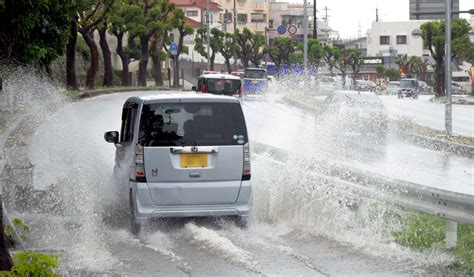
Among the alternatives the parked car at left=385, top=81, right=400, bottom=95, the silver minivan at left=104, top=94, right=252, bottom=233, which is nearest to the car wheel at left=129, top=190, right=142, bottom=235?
the silver minivan at left=104, top=94, right=252, bottom=233

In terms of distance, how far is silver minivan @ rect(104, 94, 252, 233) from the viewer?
37.1 ft

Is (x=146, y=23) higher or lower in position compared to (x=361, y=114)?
higher

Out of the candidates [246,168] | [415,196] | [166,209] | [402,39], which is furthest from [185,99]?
[402,39]

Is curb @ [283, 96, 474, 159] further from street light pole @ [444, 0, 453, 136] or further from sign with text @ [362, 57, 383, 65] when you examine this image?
sign with text @ [362, 57, 383, 65]

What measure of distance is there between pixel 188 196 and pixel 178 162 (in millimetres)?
430

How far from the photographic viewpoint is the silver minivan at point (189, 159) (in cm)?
1130

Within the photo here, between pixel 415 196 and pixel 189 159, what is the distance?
9.14 feet

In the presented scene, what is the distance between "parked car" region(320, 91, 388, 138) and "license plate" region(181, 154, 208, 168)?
54.7ft

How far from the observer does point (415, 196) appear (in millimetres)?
10312

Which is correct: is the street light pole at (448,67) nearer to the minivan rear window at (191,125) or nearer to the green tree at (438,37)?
the minivan rear window at (191,125)

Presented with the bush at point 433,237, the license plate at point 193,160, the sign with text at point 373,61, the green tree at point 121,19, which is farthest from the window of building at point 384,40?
the license plate at point 193,160

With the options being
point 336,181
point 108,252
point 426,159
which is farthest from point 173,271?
point 426,159

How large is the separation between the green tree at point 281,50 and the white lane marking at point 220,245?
338 ft

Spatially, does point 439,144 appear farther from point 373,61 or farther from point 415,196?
point 373,61
